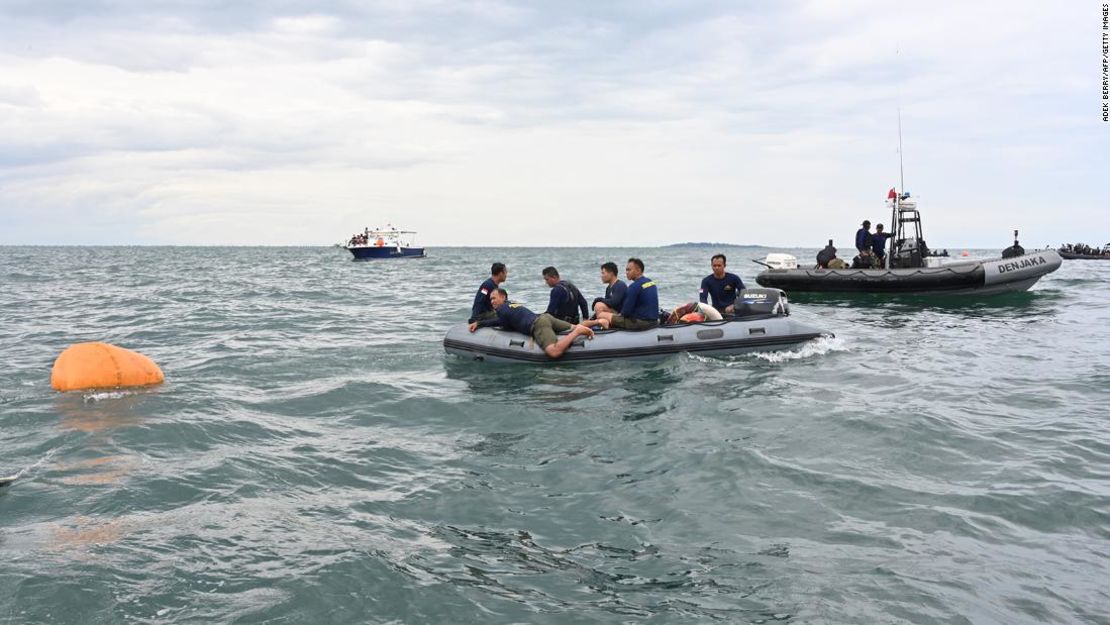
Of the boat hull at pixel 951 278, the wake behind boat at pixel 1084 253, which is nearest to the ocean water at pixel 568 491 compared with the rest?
the boat hull at pixel 951 278

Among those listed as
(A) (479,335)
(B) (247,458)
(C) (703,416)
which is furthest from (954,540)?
(A) (479,335)

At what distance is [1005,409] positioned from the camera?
9.20m

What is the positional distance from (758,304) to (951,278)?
10.9 meters

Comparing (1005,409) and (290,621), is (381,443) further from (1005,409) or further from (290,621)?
(1005,409)

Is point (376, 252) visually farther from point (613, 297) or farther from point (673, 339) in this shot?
point (673, 339)

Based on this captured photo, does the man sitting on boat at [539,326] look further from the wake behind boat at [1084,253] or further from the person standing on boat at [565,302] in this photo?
the wake behind boat at [1084,253]

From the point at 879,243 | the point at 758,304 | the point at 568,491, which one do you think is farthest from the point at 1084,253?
the point at 568,491

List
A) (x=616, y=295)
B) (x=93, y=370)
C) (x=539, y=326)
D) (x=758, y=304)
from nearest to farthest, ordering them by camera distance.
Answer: (x=93, y=370) < (x=539, y=326) < (x=616, y=295) < (x=758, y=304)

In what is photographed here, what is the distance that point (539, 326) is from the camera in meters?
11.9

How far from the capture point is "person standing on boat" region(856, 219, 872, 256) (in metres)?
22.9

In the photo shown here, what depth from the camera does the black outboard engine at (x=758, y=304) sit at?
1323 cm

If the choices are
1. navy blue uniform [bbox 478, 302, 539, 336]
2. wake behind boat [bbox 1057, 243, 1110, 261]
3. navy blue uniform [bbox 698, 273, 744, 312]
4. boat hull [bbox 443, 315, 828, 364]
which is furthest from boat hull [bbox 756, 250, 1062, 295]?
wake behind boat [bbox 1057, 243, 1110, 261]

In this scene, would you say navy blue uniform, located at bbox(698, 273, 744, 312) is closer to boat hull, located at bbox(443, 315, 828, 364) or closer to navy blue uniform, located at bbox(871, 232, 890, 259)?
boat hull, located at bbox(443, 315, 828, 364)

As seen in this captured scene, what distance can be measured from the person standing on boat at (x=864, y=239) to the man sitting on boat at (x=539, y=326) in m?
14.0
